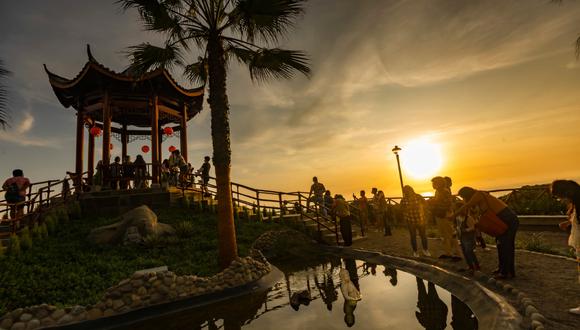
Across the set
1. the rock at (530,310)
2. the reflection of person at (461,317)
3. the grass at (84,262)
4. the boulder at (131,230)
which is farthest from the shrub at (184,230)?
the rock at (530,310)

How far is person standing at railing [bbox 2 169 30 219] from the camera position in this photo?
934cm

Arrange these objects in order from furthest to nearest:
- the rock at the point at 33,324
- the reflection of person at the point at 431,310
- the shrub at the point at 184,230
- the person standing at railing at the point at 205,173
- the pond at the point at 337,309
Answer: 1. the person standing at railing at the point at 205,173
2. the shrub at the point at 184,230
3. the rock at the point at 33,324
4. the pond at the point at 337,309
5. the reflection of person at the point at 431,310

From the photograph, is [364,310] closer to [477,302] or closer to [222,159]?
[477,302]

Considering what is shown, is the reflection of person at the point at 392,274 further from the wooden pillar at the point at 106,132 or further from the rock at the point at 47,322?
the wooden pillar at the point at 106,132

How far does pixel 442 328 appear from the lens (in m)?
3.73

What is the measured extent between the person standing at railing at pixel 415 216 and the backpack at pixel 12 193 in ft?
40.4

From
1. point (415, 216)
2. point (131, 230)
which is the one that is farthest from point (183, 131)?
point (415, 216)

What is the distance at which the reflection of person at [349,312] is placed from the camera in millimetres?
4216

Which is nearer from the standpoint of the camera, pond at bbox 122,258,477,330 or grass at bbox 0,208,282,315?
pond at bbox 122,258,477,330

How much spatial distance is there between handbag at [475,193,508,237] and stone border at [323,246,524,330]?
898mm

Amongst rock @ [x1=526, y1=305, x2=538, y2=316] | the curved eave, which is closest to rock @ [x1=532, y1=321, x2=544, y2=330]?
rock @ [x1=526, y1=305, x2=538, y2=316]

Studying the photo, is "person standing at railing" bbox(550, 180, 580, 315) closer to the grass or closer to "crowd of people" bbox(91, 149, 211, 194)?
the grass

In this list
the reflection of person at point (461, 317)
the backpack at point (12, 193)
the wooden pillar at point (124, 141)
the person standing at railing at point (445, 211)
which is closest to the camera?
the reflection of person at point (461, 317)

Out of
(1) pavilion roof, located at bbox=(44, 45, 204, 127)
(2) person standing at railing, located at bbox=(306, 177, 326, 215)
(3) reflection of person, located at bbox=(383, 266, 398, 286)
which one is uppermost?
(1) pavilion roof, located at bbox=(44, 45, 204, 127)
